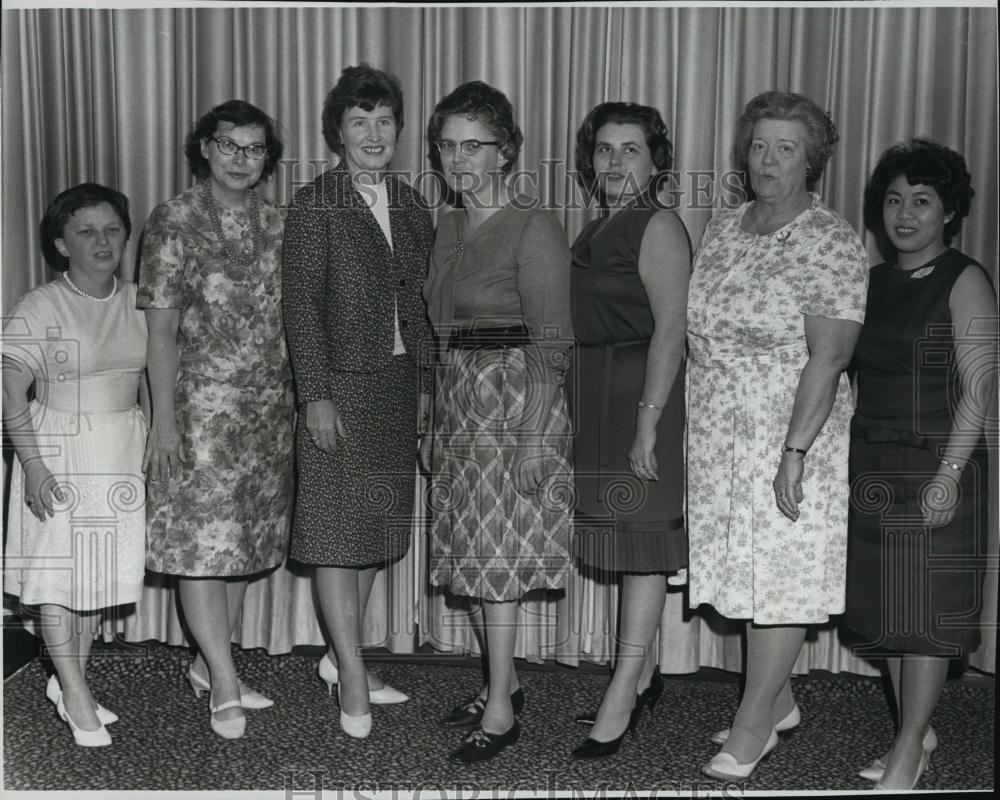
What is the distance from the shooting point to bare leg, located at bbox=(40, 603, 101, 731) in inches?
104

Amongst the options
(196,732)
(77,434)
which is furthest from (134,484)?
(196,732)

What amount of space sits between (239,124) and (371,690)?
1.71 m

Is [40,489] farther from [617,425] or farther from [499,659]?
[617,425]

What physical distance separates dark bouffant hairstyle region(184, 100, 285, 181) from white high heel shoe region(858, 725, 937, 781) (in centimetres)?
233

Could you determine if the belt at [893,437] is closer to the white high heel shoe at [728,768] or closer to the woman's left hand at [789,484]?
the woman's left hand at [789,484]

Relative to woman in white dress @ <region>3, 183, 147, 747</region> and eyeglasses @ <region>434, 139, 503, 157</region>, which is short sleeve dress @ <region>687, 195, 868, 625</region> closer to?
eyeglasses @ <region>434, 139, 503, 157</region>

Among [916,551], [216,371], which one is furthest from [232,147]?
[916,551]

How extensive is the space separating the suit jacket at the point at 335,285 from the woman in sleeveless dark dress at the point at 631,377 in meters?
0.52

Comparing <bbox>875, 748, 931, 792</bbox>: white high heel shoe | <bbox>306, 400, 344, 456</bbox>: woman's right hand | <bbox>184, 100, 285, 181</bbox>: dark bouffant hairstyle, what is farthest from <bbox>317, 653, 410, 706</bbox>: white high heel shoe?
<bbox>184, 100, 285, 181</bbox>: dark bouffant hairstyle

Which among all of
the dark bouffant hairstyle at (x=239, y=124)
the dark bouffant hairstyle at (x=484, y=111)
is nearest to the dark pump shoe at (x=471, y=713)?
the dark bouffant hairstyle at (x=484, y=111)

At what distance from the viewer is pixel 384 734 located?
2.69m

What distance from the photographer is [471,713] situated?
2.77 m

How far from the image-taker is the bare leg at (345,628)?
103 inches

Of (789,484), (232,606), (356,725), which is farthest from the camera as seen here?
(232,606)
